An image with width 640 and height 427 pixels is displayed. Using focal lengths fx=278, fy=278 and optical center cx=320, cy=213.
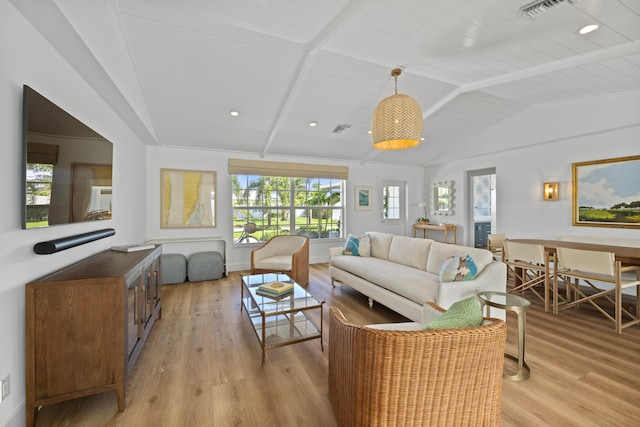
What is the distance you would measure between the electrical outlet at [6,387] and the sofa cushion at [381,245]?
364 centimetres

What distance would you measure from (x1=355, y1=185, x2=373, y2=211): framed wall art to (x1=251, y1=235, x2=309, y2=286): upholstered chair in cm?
235

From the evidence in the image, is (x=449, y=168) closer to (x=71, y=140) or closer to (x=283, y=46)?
(x=283, y=46)

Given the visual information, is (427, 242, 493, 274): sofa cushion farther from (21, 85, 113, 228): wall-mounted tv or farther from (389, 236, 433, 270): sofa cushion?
(21, 85, 113, 228): wall-mounted tv

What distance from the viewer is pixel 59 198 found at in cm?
180

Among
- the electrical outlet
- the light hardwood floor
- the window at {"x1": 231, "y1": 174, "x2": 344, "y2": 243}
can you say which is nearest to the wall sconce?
the light hardwood floor

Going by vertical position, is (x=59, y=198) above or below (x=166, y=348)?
above

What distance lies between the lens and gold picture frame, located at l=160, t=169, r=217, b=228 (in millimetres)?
4898

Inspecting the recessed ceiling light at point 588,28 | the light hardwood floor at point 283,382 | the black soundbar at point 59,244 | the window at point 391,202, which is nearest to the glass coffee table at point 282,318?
the light hardwood floor at point 283,382

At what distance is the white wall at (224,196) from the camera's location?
4.85 meters

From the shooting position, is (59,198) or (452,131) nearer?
(59,198)

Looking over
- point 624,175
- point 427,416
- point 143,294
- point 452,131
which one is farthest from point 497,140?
point 143,294

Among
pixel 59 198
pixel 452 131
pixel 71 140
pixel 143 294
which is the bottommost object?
pixel 143 294

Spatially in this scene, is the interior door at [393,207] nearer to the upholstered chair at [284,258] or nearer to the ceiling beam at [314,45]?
the upholstered chair at [284,258]

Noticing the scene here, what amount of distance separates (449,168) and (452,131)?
54.3 inches
